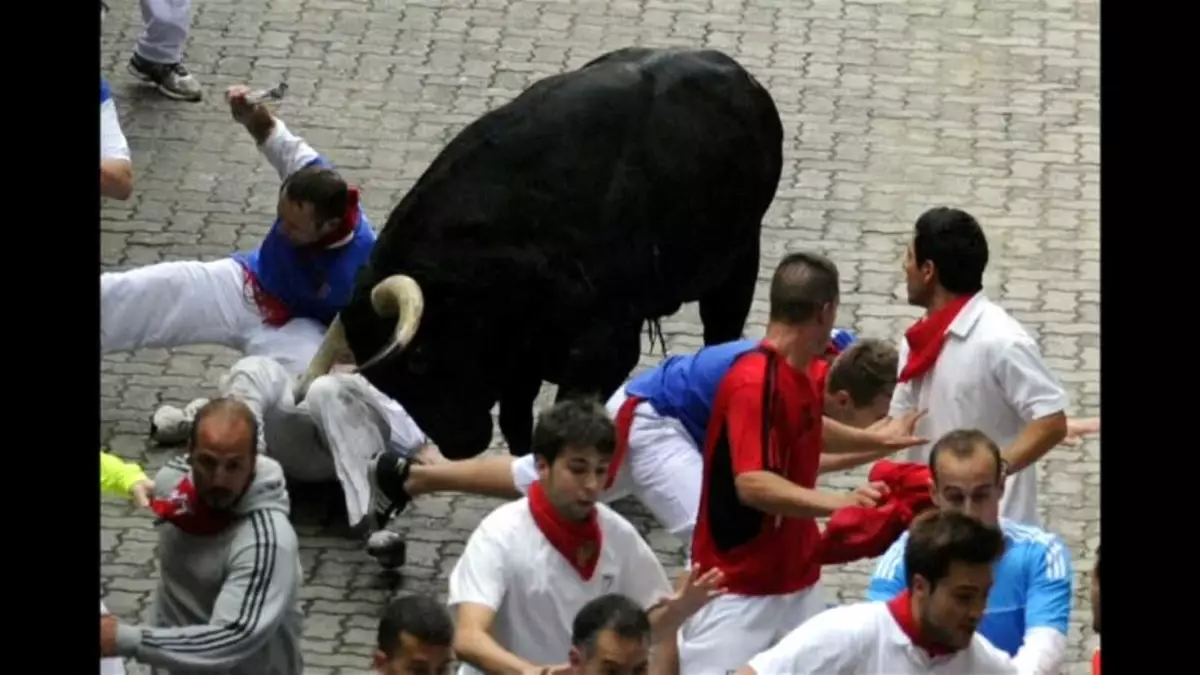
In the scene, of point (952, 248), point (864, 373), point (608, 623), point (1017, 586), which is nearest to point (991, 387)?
point (952, 248)

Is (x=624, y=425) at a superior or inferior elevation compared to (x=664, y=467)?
superior

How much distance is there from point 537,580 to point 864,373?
191cm

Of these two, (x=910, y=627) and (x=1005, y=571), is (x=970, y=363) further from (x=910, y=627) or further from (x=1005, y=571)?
(x=910, y=627)

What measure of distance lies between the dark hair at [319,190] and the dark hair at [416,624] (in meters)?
3.75

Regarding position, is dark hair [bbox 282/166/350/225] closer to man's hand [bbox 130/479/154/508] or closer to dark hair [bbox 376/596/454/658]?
man's hand [bbox 130/479/154/508]

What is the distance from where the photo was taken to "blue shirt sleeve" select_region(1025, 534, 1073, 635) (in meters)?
7.13

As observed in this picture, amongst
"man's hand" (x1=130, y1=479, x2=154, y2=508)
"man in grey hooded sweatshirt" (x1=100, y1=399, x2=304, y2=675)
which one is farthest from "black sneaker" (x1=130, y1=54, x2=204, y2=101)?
"man in grey hooded sweatshirt" (x1=100, y1=399, x2=304, y2=675)

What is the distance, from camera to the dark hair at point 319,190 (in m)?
9.94

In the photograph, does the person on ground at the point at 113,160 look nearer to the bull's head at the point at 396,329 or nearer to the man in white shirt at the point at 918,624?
the bull's head at the point at 396,329

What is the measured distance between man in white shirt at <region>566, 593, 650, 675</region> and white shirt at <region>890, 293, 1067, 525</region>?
2113 mm

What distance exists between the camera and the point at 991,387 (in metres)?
8.33

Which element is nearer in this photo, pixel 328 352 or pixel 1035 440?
pixel 1035 440
